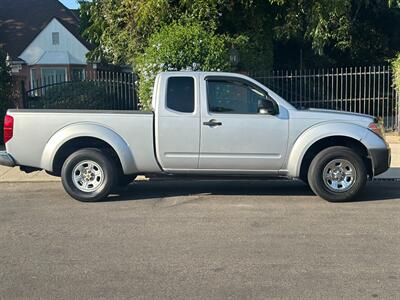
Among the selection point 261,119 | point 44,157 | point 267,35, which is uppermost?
point 267,35

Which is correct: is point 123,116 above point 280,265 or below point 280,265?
above

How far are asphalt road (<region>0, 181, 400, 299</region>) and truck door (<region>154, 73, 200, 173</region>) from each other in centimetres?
64

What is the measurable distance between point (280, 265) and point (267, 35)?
498 inches

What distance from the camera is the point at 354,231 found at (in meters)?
6.18

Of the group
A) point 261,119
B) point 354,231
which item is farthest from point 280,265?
point 261,119

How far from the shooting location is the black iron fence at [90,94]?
49.1 feet

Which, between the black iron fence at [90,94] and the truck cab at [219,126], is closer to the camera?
the truck cab at [219,126]

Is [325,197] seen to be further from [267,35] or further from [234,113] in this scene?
[267,35]

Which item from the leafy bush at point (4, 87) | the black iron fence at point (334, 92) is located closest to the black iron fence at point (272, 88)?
the black iron fence at point (334, 92)

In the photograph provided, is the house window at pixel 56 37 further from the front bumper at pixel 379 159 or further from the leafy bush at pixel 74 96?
the front bumper at pixel 379 159

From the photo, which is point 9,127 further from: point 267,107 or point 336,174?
point 336,174

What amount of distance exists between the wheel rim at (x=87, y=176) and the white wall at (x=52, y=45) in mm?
24909

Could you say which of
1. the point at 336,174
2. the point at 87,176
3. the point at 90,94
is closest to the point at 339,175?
the point at 336,174

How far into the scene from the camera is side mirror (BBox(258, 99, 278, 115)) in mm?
7578
